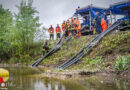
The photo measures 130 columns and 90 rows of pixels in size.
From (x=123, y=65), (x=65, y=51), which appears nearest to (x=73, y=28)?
(x=65, y=51)

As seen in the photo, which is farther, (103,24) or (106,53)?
(103,24)

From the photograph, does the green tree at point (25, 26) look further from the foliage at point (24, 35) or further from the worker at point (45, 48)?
the worker at point (45, 48)

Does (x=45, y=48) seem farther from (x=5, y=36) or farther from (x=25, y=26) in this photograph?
(x=5, y=36)

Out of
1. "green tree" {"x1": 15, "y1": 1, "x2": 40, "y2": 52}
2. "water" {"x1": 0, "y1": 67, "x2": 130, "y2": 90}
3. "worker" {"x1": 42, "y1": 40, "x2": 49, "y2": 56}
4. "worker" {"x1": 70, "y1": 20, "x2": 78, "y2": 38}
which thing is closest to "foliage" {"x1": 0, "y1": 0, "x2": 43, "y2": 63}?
"green tree" {"x1": 15, "y1": 1, "x2": 40, "y2": 52}

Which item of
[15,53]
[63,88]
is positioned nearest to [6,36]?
[15,53]

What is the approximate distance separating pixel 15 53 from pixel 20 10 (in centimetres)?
488

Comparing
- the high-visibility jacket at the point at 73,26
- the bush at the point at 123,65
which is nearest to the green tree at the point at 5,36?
the high-visibility jacket at the point at 73,26

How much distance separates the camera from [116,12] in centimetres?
1459

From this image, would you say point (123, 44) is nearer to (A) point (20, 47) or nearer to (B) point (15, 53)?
(A) point (20, 47)

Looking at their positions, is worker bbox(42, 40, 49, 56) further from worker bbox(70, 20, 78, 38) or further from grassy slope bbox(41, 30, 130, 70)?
grassy slope bbox(41, 30, 130, 70)

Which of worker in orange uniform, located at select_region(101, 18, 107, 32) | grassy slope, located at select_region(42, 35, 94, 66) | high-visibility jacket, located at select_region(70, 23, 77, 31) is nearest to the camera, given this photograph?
grassy slope, located at select_region(42, 35, 94, 66)

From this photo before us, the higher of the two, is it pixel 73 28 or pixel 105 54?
pixel 73 28

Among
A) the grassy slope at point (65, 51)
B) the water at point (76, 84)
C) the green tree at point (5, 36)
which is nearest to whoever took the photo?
the water at point (76, 84)

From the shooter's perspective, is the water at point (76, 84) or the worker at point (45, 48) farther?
the worker at point (45, 48)
